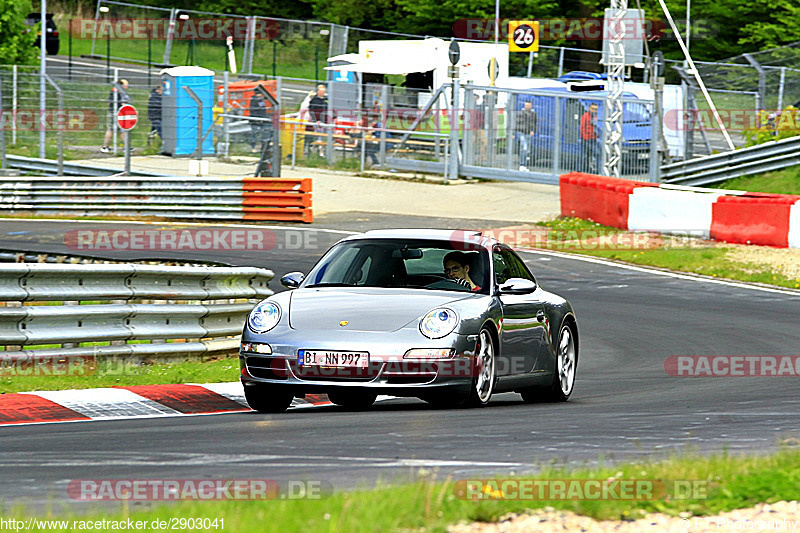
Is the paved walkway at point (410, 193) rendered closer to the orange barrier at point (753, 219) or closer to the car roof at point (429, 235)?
the orange barrier at point (753, 219)

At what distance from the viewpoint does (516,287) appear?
949 centimetres

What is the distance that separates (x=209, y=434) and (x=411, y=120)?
25584mm

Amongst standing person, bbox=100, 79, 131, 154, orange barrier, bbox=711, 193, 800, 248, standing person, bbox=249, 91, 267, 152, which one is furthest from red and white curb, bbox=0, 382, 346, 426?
standing person, bbox=100, 79, 131, 154

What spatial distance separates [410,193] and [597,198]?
6389 millimetres

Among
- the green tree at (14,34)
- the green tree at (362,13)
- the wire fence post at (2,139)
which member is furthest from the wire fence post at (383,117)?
the green tree at (362,13)

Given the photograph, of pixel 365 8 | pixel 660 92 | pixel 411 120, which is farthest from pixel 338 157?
pixel 365 8

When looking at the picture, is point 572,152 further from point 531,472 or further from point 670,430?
point 531,472

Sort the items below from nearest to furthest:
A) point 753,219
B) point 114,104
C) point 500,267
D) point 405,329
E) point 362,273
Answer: point 405,329
point 362,273
point 500,267
point 753,219
point 114,104

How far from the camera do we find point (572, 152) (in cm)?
2953

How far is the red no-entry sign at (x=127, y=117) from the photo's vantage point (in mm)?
28750

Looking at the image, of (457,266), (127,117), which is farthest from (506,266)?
(127,117)

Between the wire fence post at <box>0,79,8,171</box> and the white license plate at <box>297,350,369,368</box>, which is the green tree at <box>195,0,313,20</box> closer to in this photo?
the wire fence post at <box>0,79,8,171</box>

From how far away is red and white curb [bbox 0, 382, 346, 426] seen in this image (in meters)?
8.51

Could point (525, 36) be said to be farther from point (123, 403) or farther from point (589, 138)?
point (123, 403)
